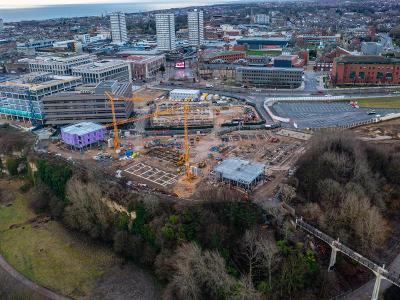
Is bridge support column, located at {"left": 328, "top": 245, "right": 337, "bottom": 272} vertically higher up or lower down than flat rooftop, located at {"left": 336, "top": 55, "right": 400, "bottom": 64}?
lower down

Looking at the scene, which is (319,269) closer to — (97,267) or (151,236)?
(151,236)

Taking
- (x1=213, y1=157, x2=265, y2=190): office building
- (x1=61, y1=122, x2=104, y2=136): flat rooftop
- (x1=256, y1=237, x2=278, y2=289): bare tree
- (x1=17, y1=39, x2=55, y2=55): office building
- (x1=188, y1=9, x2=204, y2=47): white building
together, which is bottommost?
(x1=256, y1=237, x2=278, y2=289): bare tree

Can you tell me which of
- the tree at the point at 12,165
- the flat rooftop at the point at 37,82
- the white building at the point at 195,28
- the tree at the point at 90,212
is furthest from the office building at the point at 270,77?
the white building at the point at 195,28

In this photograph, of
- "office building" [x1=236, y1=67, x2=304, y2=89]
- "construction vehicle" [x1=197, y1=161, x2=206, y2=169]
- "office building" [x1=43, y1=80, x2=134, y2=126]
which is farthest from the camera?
"office building" [x1=236, y1=67, x2=304, y2=89]

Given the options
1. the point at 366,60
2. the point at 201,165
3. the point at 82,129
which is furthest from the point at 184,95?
the point at 366,60

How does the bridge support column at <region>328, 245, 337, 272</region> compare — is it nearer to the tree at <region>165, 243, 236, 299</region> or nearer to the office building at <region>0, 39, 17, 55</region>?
the tree at <region>165, 243, 236, 299</region>

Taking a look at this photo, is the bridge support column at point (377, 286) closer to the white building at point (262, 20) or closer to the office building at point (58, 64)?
the office building at point (58, 64)

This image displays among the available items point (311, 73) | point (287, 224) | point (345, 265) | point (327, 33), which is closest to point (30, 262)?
point (287, 224)

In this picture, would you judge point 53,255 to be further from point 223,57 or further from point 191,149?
point 223,57

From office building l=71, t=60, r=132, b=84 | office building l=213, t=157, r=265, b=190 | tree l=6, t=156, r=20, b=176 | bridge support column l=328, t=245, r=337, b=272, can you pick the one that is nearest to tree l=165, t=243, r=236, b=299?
bridge support column l=328, t=245, r=337, b=272
